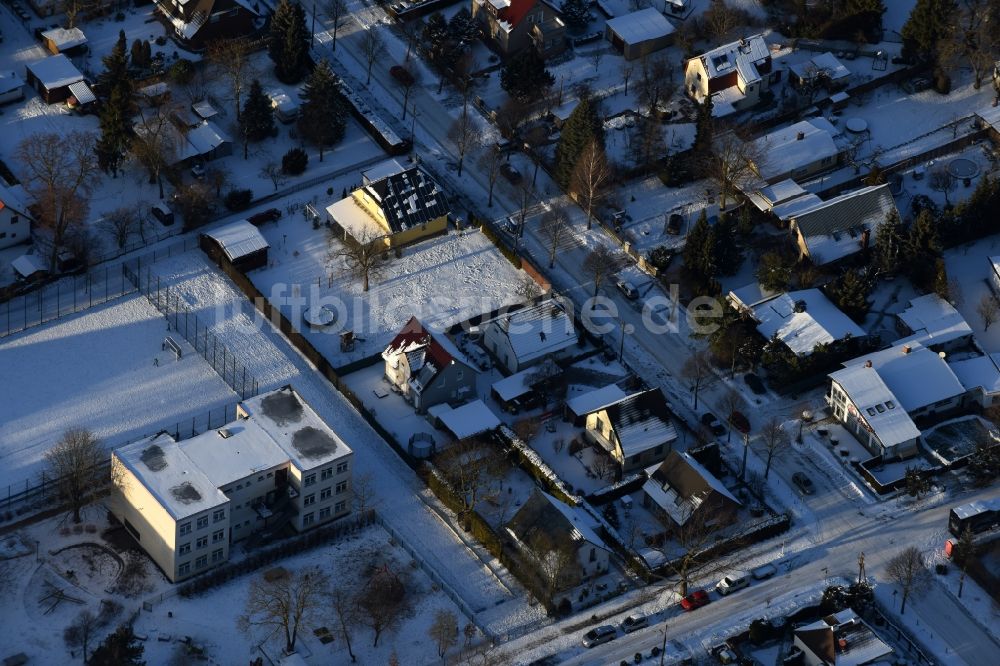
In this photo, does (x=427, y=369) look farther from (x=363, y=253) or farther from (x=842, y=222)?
(x=842, y=222)

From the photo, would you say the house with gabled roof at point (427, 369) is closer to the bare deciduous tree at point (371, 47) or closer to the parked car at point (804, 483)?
the parked car at point (804, 483)

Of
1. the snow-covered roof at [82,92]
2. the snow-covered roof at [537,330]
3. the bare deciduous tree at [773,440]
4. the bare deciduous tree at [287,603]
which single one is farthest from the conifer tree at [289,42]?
the bare deciduous tree at [287,603]

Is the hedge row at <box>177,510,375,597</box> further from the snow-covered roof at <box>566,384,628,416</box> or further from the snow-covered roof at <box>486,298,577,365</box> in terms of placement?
the snow-covered roof at <box>486,298,577,365</box>

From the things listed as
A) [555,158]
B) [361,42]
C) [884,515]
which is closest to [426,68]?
[361,42]

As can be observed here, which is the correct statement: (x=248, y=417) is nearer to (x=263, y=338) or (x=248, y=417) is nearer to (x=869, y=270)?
(x=263, y=338)

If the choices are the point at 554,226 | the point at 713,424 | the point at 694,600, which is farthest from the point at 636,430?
the point at 554,226

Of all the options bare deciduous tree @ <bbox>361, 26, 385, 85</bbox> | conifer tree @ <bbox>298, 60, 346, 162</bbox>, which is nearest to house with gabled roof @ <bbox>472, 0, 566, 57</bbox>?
bare deciduous tree @ <bbox>361, 26, 385, 85</bbox>
